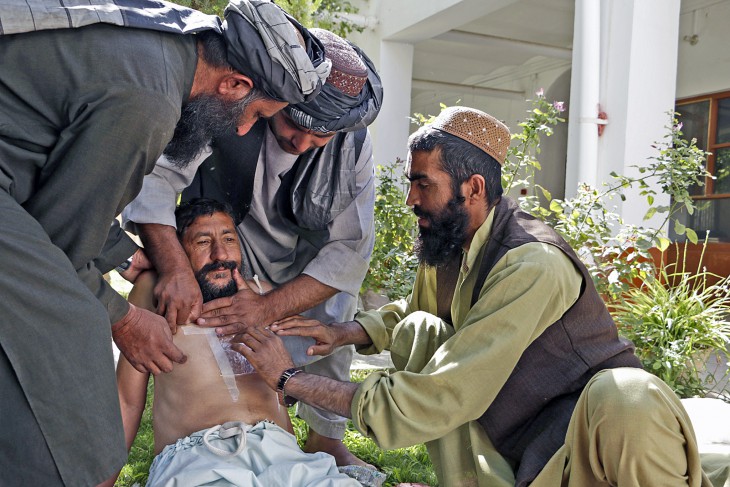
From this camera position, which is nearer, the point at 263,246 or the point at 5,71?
the point at 5,71

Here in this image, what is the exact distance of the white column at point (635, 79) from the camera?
6.32 meters

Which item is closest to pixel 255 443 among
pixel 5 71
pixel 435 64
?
pixel 5 71

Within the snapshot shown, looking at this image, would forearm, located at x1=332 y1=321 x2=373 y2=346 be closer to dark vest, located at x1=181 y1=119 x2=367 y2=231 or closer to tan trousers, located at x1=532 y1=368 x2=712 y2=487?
dark vest, located at x1=181 y1=119 x2=367 y2=231

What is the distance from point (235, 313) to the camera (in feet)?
10.5

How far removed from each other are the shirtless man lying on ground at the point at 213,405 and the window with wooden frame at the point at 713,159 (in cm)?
695

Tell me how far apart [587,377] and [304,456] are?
111 centimetres

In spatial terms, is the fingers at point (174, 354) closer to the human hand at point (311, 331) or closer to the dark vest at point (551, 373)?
the human hand at point (311, 331)

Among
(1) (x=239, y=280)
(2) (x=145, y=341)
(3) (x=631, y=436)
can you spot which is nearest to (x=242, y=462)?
(2) (x=145, y=341)

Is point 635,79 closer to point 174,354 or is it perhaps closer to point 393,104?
point 393,104

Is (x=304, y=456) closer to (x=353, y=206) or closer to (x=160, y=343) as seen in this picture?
(x=160, y=343)

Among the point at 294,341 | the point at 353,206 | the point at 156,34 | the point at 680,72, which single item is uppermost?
the point at 680,72

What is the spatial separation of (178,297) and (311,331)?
0.58m

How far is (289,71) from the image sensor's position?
7.62 ft

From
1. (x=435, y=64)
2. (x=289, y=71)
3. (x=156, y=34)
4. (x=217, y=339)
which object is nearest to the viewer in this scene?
(x=156, y=34)
